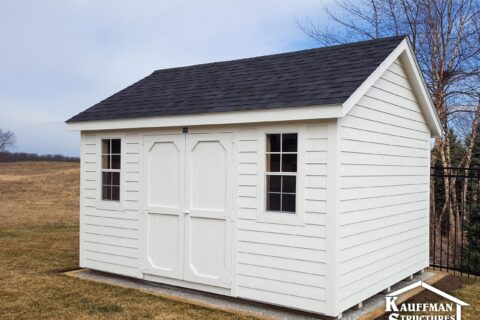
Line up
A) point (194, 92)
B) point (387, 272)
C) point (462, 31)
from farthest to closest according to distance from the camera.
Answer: point (462, 31) → point (194, 92) → point (387, 272)

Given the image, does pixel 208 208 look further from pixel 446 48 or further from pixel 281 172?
pixel 446 48

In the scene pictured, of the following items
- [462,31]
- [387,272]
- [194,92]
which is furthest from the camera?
[462,31]

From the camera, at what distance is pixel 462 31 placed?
1505 centimetres

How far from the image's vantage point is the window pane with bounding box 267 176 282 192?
627cm

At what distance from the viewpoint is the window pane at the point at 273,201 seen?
628 centimetres

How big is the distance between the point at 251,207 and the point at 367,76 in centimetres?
229

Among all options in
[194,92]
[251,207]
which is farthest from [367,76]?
[194,92]

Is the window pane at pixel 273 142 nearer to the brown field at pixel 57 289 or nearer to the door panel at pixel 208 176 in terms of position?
the door panel at pixel 208 176

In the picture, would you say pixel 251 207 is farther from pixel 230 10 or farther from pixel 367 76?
pixel 230 10

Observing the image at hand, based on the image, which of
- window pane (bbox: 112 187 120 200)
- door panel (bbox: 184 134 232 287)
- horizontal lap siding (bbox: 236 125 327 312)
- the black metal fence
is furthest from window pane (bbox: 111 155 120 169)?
the black metal fence

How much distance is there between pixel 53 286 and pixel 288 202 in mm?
4125

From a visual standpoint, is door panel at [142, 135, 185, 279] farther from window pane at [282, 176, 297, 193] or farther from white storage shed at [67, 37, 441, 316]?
window pane at [282, 176, 297, 193]

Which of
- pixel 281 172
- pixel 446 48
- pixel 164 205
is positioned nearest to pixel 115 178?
pixel 164 205

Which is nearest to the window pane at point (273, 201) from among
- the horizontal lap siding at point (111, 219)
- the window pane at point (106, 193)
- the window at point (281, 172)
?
the window at point (281, 172)
